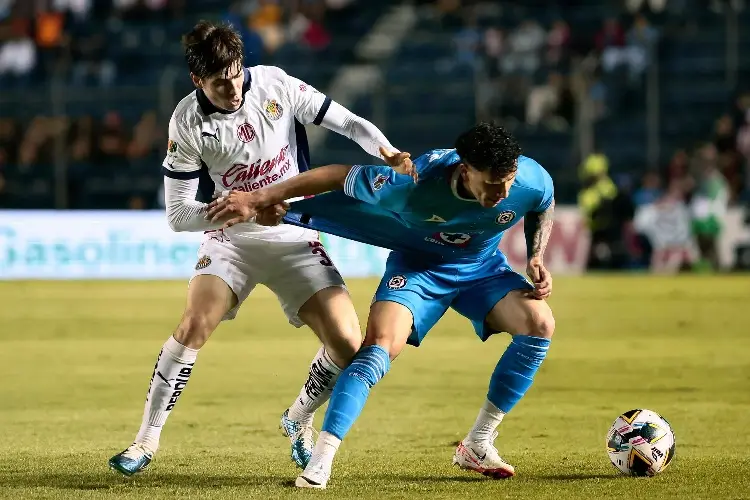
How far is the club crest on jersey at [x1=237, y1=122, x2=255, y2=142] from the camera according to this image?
6.64 meters

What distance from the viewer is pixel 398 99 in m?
21.5

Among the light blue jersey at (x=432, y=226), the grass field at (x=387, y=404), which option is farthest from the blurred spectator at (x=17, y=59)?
the light blue jersey at (x=432, y=226)

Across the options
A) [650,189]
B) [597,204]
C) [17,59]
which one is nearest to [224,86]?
[597,204]

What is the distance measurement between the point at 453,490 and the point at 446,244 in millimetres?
1240

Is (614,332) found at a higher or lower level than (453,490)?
lower

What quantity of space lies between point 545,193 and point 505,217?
10.1 inches

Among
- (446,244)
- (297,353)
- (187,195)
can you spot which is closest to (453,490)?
A: (446,244)

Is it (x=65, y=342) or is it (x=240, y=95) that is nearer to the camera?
(x=240, y=95)

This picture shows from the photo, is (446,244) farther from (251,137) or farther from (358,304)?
(358,304)

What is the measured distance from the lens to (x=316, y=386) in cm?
691

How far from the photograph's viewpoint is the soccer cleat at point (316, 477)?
598 centimetres

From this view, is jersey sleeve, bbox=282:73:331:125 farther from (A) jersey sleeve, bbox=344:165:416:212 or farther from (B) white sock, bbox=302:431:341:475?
(B) white sock, bbox=302:431:341:475

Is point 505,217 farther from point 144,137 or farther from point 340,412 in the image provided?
point 144,137

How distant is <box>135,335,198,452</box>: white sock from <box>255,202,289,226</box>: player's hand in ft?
2.32
